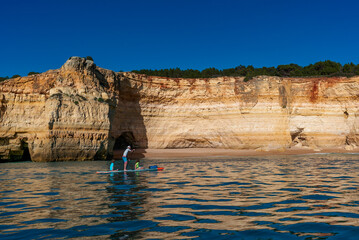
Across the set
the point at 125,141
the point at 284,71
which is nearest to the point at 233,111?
the point at 125,141

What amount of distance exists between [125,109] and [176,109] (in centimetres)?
741

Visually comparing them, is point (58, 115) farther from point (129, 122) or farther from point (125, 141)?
point (125, 141)

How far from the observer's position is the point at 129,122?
125ft

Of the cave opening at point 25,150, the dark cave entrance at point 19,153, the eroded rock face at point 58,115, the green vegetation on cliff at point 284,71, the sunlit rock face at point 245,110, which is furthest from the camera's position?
the green vegetation on cliff at point 284,71

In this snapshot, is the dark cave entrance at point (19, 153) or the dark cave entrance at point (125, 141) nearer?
the dark cave entrance at point (19, 153)

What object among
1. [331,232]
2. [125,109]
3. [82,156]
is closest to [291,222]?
[331,232]

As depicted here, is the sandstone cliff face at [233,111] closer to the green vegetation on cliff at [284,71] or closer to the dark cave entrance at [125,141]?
the dark cave entrance at [125,141]

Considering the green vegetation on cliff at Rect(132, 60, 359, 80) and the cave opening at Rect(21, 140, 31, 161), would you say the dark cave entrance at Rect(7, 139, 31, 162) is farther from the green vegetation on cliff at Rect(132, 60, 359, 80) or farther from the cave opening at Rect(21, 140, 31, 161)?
the green vegetation on cliff at Rect(132, 60, 359, 80)

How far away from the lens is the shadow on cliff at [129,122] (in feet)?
120

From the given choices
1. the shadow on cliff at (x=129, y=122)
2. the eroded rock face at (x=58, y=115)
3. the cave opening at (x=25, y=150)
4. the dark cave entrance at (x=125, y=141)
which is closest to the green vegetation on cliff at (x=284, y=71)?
the shadow on cliff at (x=129, y=122)

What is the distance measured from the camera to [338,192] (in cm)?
877

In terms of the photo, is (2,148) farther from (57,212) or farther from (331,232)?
(331,232)

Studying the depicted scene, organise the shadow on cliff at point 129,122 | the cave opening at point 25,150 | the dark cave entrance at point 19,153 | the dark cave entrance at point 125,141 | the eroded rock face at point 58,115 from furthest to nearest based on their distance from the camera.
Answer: the dark cave entrance at point 125,141 → the shadow on cliff at point 129,122 → the cave opening at point 25,150 → the dark cave entrance at point 19,153 → the eroded rock face at point 58,115

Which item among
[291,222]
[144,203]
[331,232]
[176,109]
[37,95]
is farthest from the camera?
[176,109]
